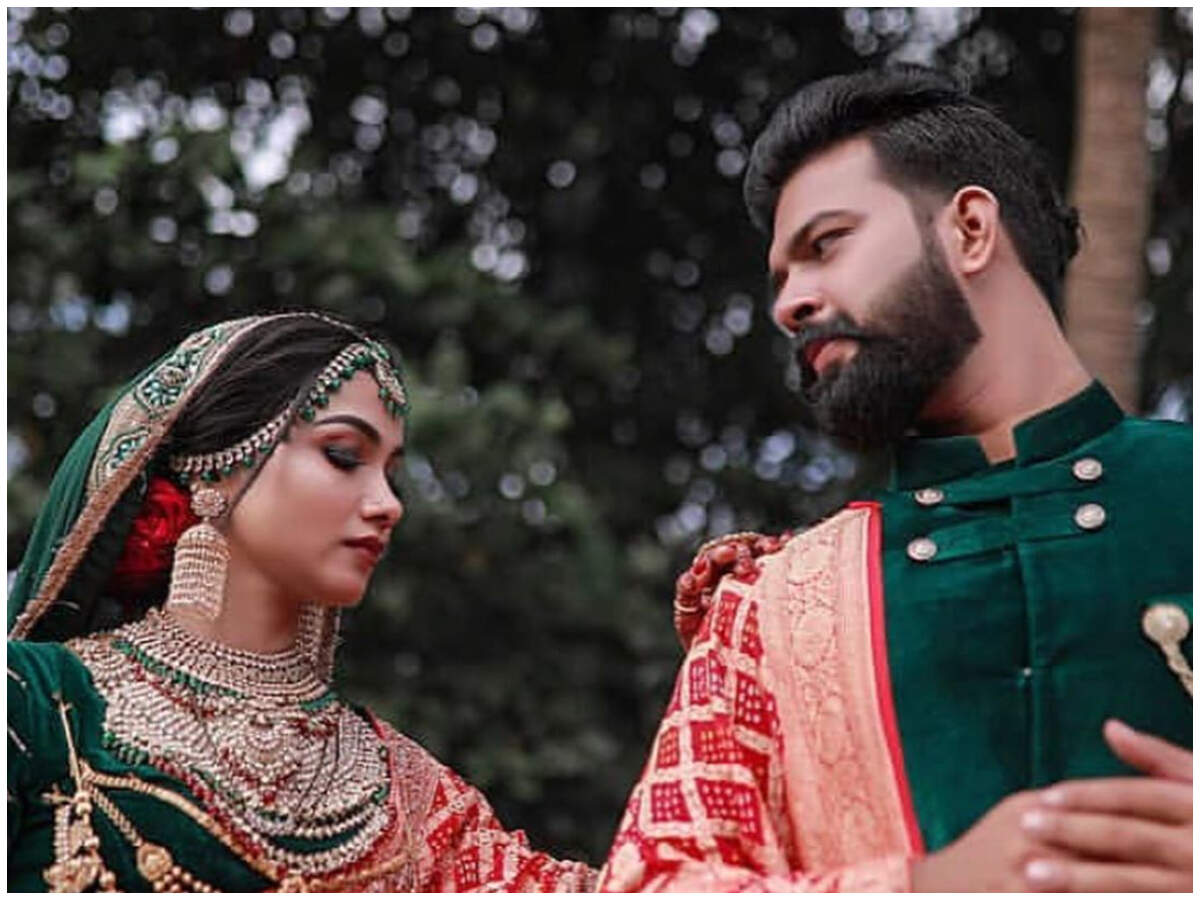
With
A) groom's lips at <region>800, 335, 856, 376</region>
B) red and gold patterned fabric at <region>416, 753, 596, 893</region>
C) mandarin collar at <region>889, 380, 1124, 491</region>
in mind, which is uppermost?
groom's lips at <region>800, 335, 856, 376</region>

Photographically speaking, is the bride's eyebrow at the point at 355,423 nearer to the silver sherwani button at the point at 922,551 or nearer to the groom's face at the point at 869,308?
the groom's face at the point at 869,308

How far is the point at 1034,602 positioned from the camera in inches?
115

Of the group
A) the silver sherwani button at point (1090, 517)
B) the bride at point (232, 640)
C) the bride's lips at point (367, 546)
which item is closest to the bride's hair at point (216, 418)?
the bride at point (232, 640)

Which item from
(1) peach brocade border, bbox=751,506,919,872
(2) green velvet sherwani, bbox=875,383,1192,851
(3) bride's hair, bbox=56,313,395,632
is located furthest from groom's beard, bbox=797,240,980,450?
(3) bride's hair, bbox=56,313,395,632

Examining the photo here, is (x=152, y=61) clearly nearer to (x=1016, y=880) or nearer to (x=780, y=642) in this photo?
(x=780, y=642)

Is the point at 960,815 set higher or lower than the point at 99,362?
lower

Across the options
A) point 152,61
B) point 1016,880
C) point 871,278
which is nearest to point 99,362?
point 152,61

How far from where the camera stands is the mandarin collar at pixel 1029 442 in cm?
308

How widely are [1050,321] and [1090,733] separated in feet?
2.29

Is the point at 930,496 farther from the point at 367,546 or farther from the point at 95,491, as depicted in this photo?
→ the point at 95,491

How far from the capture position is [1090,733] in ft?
9.32

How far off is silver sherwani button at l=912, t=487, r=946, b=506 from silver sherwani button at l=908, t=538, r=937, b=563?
82 millimetres

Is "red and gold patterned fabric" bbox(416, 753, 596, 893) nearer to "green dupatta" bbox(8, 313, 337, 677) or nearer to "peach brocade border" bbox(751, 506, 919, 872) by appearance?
"green dupatta" bbox(8, 313, 337, 677)

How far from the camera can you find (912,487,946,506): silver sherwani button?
3.10 meters
